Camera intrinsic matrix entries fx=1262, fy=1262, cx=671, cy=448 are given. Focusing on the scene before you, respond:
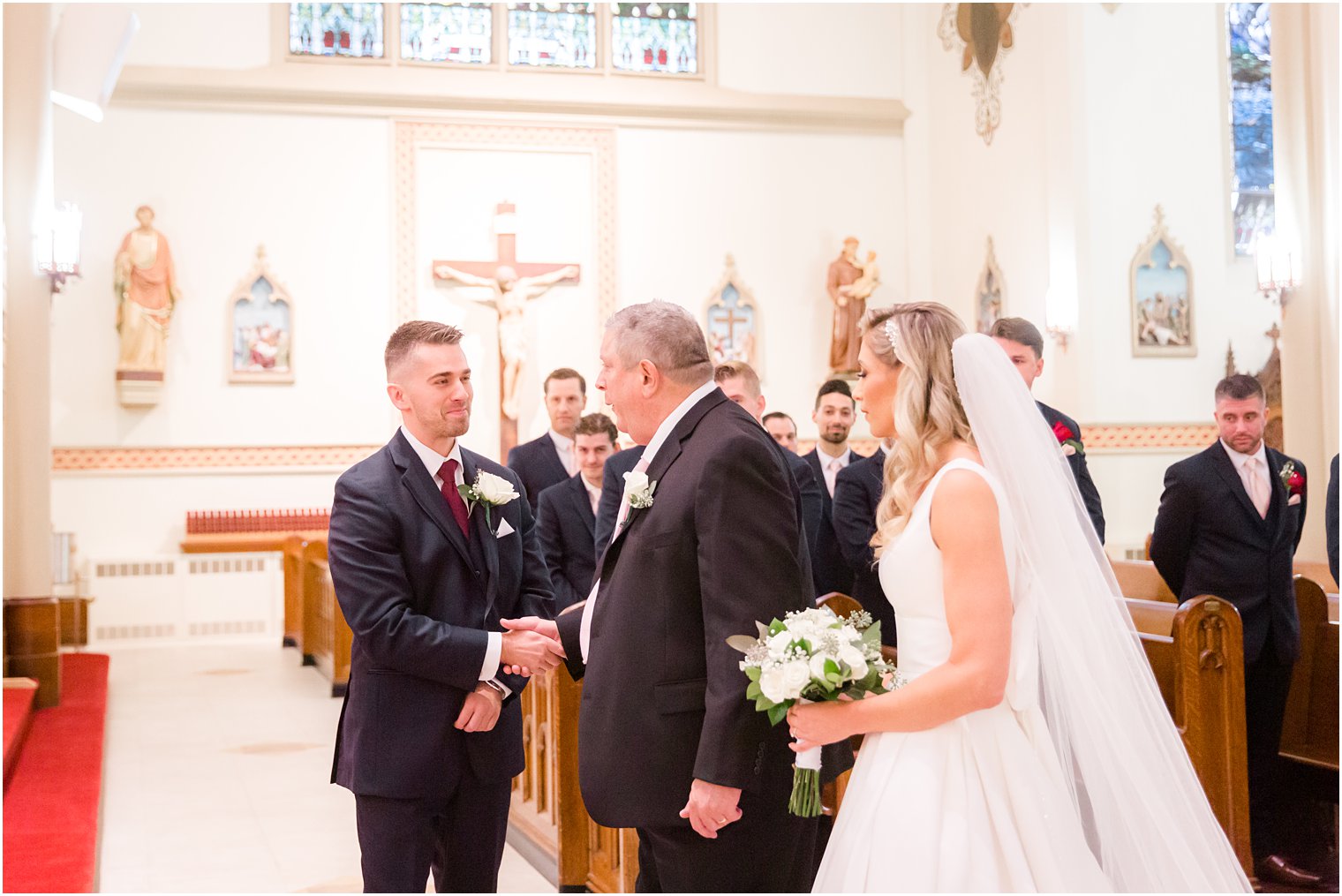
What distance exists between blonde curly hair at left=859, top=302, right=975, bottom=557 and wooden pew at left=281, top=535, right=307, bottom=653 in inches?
361

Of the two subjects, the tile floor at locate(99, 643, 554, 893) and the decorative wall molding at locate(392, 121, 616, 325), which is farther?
the decorative wall molding at locate(392, 121, 616, 325)

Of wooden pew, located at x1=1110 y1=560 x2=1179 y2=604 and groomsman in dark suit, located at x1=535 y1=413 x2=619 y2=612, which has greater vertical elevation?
groomsman in dark suit, located at x1=535 y1=413 x2=619 y2=612

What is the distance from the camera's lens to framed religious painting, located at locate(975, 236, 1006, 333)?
13148 mm

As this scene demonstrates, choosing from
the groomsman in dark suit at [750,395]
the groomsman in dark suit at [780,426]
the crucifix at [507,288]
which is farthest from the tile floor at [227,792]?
the crucifix at [507,288]

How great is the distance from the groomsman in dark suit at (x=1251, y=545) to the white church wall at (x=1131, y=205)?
7.27m

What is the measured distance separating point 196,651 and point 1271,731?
9756 millimetres

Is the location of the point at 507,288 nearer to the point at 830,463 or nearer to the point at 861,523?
the point at 830,463

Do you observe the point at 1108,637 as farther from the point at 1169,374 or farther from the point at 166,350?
the point at 166,350

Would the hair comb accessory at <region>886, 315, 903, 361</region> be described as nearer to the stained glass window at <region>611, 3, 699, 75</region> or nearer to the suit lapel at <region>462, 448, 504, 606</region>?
the suit lapel at <region>462, 448, 504, 606</region>

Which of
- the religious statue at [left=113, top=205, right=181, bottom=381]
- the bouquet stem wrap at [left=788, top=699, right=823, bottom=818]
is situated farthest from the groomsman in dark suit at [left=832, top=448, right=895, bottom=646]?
the religious statue at [left=113, top=205, right=181, bottom=381]

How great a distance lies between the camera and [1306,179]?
7.29m

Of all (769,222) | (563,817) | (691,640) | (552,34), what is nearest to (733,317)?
(769,222)

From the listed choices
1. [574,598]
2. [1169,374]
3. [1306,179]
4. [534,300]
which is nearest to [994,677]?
[574,598]

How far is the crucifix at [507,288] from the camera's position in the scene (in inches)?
531
